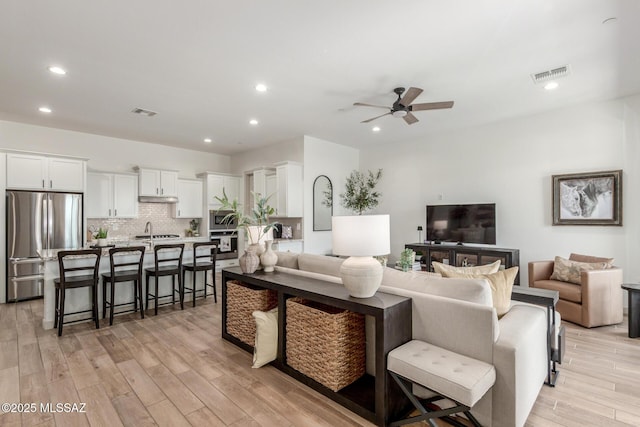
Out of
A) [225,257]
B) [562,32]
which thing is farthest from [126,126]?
[562,32]

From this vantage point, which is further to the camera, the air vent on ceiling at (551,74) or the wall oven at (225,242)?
the wall oven at (225,242)

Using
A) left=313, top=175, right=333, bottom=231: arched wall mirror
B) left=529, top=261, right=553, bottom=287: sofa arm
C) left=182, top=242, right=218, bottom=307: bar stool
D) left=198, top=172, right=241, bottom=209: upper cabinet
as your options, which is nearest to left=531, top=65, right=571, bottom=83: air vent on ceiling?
left=529, top=261, right=553, bottom=287: sofa arm

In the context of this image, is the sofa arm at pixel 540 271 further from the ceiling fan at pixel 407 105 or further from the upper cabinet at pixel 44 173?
the upper cabinet at pixel 44 173

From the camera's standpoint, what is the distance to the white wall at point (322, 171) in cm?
653

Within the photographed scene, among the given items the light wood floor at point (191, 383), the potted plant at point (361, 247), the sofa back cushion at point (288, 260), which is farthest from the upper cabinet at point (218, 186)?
the potted plant at point (361, 247)

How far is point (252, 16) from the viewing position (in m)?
2.57

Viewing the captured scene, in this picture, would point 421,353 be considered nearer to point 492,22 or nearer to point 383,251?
point 383,251

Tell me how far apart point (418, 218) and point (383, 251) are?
4.71m

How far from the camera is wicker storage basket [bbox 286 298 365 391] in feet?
7.49

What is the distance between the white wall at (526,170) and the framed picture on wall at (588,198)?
0.10 m

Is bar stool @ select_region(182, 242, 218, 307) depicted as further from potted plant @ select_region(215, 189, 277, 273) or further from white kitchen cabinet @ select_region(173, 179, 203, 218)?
white kitchen cabinet @ select_region(173, 179, 203, 218)

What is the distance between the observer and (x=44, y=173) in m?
5.23

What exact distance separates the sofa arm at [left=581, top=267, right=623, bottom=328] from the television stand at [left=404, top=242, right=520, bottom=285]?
1.19 metres

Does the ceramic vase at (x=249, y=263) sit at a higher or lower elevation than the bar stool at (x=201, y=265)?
higher
